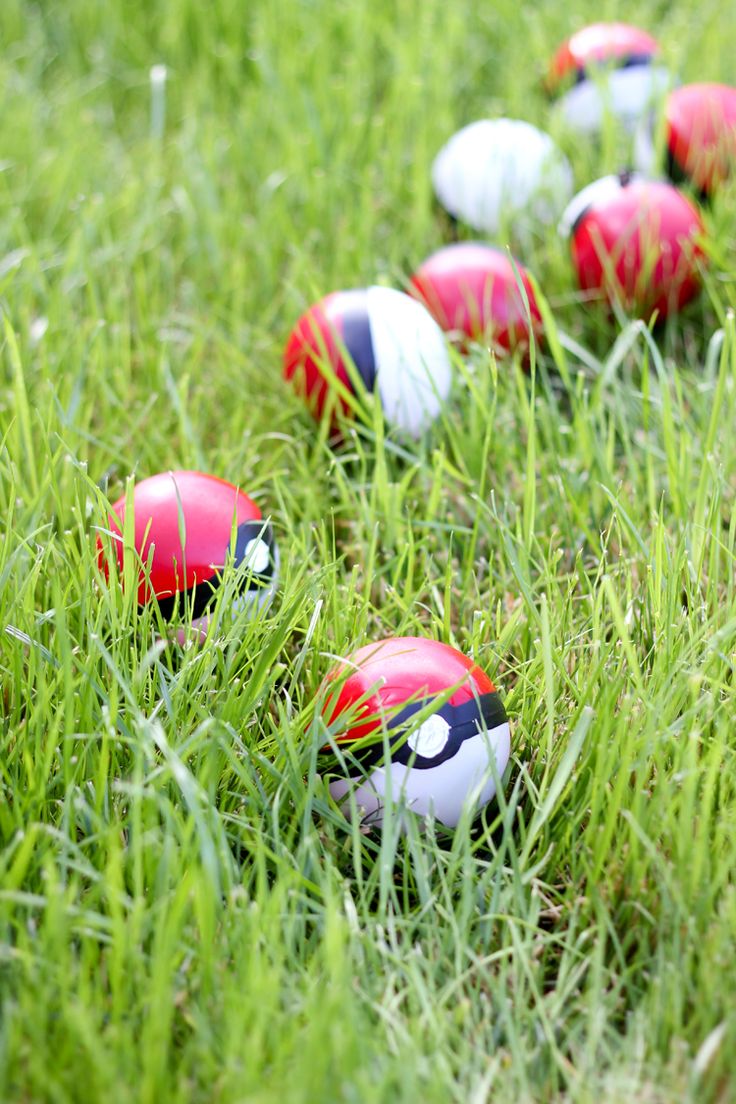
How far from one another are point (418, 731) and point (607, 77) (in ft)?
7.95

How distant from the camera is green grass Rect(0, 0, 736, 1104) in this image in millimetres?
1379

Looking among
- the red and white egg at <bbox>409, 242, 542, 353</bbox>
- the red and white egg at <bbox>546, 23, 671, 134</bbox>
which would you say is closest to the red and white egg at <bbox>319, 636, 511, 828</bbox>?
the red and white egg at <bbox>409, 242, 542, 353</bbox>

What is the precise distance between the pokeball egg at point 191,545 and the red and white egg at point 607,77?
78.4 inches

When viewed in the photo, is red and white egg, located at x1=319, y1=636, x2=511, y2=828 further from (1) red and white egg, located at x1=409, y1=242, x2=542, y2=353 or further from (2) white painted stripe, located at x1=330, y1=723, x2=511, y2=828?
(1) red and white egg, located at x1=409, y1=242, x2=542, y2=353

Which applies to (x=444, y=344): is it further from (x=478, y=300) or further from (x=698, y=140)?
(x=698, y=140)

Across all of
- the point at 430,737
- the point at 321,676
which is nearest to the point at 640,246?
the point at 321,676

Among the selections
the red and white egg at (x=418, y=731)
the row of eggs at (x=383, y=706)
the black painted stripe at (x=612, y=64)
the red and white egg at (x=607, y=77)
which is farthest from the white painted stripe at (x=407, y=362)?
the black painted stripe at (x=612, y=64)

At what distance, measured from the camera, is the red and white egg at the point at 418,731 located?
1.67m

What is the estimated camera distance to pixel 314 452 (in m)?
2.59

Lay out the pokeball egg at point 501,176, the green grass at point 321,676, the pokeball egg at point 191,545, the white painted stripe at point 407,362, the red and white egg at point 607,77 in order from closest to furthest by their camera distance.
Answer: the green grass at point 321,676, the pokeball egg at point 191,545, the white painted stripe at point 407,362, the pokeball egg at point 501,176, the red and white egg at point 607,77

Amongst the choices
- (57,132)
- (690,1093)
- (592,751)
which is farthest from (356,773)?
(57,132)

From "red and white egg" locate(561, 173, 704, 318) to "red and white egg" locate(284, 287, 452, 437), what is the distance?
56 centimetres

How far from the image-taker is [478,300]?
2668 millimetres

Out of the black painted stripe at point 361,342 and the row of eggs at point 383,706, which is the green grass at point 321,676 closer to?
the row of eggs at point 383,706
